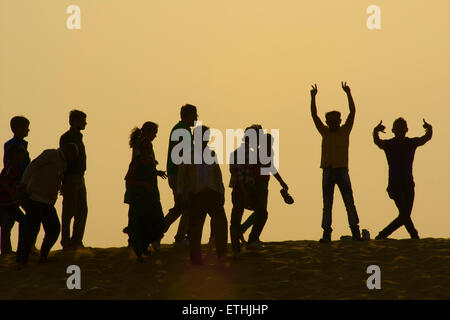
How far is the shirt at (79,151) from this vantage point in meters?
18.4

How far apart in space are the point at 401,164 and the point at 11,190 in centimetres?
724

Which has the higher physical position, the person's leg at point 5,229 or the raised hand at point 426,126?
the raised hand at point 426,126

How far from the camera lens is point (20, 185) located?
17.4 metres

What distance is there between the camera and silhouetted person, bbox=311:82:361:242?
19.0 m

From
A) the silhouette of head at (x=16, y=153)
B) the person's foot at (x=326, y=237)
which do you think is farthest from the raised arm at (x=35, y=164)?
the person's foot at (x=326, y=237)

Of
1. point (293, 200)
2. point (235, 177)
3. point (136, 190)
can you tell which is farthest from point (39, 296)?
point (293, 200)

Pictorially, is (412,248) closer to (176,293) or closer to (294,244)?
(294,244)

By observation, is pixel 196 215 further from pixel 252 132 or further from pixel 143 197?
pixel 252 132

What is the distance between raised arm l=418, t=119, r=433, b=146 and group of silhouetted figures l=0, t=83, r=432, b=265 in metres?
0.02

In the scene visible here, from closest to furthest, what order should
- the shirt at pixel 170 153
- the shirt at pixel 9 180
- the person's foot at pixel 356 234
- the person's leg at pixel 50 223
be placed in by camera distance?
the person's leg at pixel 50 223, the shirt at pixel 170 153, the shirt at pixel 9 180, the person's foot at pixel 356 234

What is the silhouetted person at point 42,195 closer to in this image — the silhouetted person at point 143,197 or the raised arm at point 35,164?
the raised arm at point 35,164

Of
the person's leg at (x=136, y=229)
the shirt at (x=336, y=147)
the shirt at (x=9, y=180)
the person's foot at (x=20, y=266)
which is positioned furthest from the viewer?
the shirt at (x=336, y=147)

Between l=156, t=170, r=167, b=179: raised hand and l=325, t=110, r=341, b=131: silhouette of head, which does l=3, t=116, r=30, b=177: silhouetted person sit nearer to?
l=156, t=170, r=167, b=179: raised hand

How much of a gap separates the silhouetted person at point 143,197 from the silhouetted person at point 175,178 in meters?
0.36
